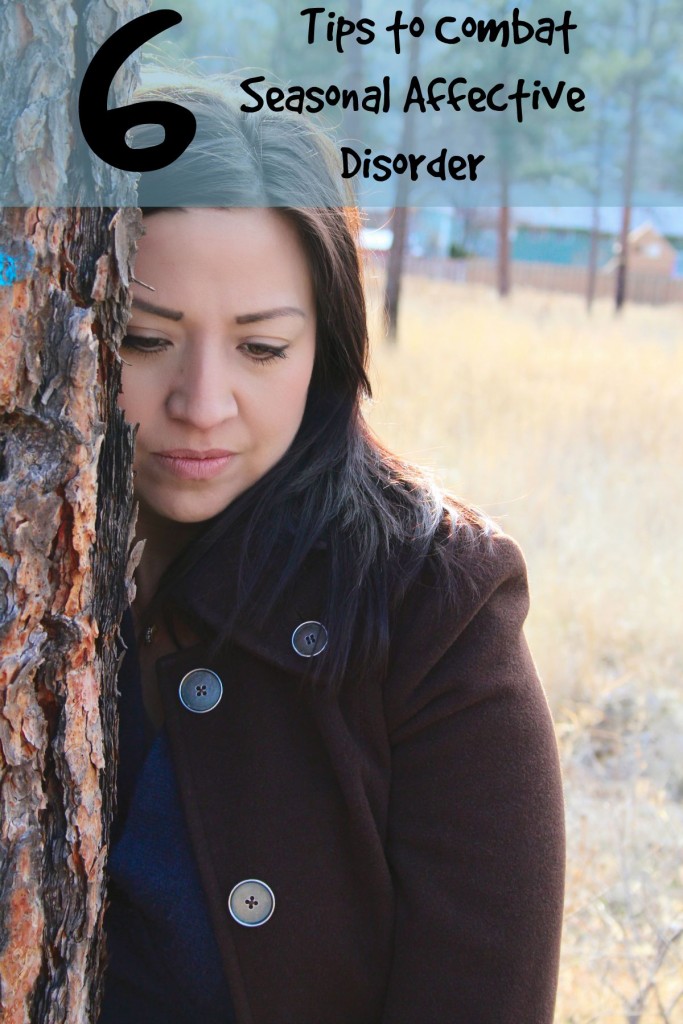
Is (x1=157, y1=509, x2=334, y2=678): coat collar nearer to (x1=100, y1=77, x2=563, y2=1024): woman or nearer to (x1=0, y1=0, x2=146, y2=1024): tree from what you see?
(x1=100, y1=77, x2=563, y2=1024): woman

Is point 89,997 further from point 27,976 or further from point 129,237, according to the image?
point 129,237

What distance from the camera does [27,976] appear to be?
123cm

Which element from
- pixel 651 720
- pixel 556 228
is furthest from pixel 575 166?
pixel 651 720

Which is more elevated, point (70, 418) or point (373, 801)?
point (70, 418)

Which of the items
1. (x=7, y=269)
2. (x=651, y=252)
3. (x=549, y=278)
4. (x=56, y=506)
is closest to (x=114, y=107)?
(x=7, y=269)

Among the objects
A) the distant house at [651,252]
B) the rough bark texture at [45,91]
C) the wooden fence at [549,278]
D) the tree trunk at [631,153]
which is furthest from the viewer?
the distant house at [651,252]

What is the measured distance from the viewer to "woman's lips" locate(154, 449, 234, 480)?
4.80 feet

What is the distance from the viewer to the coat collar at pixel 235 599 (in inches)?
58.1

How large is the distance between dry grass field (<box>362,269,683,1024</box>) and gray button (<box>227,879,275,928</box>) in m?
0.75

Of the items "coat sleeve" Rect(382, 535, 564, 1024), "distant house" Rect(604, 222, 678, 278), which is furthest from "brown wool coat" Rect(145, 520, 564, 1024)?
"distant house" Rect(604, 222, 678, 278)

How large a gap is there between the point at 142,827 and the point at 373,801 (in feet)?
1.14

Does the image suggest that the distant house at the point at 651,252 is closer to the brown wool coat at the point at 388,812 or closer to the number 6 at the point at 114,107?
the brown wool coat at the point at 388,812

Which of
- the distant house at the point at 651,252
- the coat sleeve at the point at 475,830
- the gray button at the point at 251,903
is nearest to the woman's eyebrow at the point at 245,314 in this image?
the coat sleeve at the point at 475,830

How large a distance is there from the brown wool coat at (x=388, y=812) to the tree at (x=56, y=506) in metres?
0.21
